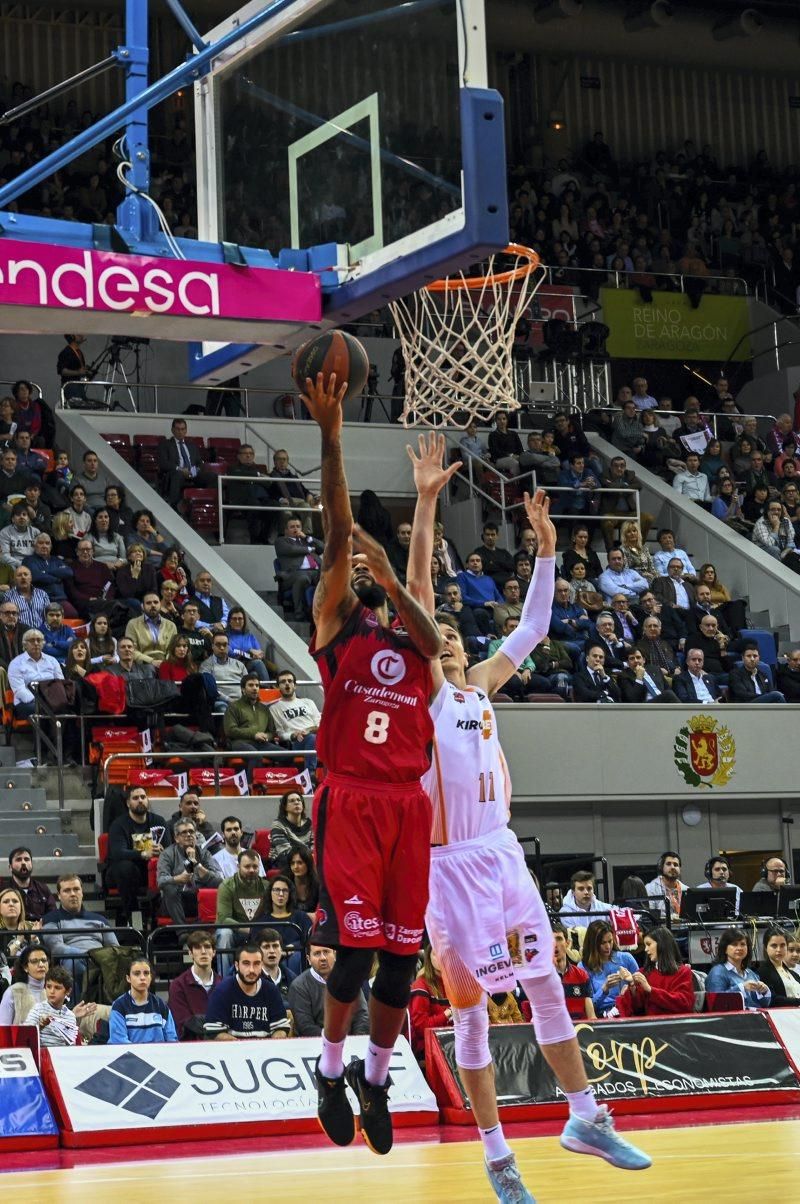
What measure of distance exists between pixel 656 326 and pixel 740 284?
2.03 m

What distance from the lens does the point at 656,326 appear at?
28516 millimetres

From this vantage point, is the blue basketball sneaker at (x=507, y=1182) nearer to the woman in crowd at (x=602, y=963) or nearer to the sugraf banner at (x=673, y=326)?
the woman in crowd at (x=602, y=963)

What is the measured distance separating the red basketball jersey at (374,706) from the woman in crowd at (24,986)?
481 centimetres

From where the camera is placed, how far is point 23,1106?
9195 millimetres

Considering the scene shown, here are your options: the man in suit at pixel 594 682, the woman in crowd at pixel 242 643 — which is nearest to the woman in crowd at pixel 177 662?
the woman in crowd at pixel 242 643

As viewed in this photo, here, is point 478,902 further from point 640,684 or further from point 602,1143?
point 640,684

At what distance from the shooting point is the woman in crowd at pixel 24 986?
406 inches

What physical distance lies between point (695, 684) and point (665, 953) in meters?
7.72

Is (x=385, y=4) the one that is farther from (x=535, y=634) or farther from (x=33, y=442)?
(x=33, y=442)

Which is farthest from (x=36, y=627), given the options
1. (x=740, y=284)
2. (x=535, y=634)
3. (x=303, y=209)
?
(x=740, y=284)

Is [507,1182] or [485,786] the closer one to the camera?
[507,1182]

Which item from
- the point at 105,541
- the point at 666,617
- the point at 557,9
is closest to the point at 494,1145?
the point at 105,541

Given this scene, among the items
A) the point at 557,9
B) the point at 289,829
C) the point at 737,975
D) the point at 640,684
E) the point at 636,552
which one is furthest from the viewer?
the point at 557,9

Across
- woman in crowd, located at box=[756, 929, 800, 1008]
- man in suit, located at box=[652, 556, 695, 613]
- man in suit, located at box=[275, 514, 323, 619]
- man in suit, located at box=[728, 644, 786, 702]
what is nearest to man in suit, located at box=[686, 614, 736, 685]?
man in suit, located at box=[728, 644, 786, 702]
